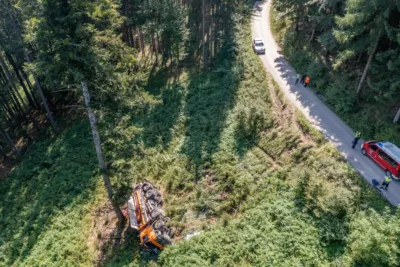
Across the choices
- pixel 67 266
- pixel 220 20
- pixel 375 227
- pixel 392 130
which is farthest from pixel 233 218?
pixel 220 20

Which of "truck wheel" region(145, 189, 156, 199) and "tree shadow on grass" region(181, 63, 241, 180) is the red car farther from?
"truck wheel" region(145, 189, 156, 199)

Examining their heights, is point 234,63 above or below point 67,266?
above

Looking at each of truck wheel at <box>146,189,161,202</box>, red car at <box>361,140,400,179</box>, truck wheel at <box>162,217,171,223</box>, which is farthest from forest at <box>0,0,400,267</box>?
red car at <box>361,140,400,179</box>

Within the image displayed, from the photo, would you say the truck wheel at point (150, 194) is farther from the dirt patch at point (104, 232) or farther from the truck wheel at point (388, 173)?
the truck wheel at point (388, 173)

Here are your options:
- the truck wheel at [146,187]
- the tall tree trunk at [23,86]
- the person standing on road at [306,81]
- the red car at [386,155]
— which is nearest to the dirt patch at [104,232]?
the truck wheel at [146,187]

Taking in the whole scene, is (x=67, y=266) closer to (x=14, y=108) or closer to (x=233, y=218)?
(x=233, y=218)
